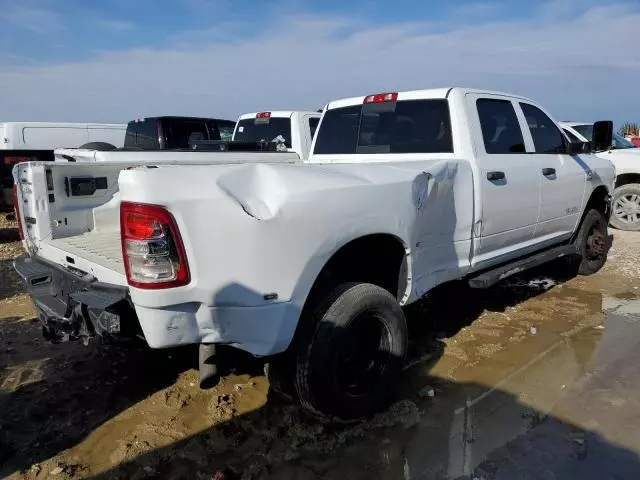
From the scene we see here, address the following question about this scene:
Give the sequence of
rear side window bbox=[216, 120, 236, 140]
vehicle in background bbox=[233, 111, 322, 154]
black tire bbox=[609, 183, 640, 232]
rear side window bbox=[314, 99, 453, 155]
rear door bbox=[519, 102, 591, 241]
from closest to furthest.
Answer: rear side window bbox=[314, 99, 453, 155], rear door bbox=[519, 102, 591, 241], vehicle in background bbox=[233, 111, 322, 154], black tire bbox=[609, 183, 640, 232], rear side window bbox=[216, 120, 236, 140]

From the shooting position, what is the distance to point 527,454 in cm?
289

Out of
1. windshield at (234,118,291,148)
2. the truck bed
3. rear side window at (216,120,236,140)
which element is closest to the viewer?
the truck bed

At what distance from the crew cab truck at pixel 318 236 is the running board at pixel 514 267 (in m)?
0.02

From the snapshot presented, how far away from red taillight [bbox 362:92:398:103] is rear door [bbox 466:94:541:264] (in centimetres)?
64

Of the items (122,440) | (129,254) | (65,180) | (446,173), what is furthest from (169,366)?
(446,173)

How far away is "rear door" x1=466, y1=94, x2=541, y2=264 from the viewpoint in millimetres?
4129

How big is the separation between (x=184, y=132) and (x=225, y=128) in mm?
1106

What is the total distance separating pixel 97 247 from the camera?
350 cm

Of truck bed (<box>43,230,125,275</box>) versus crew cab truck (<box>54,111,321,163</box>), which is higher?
crew cab truck (<box>54,111,321,163</box>)

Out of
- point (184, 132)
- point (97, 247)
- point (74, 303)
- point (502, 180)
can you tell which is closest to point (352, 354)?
point (74, 303)

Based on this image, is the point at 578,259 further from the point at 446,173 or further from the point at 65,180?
the point at 65,180

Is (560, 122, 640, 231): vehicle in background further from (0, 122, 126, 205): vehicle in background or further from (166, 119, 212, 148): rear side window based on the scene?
(0, 122, 126, 205): vehicle in background

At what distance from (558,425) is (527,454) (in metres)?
0.41

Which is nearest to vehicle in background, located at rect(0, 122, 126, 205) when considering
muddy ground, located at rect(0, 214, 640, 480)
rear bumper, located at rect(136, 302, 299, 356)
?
muddy ground, located at rect(0, 214, 640, 480)
